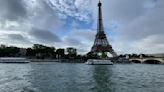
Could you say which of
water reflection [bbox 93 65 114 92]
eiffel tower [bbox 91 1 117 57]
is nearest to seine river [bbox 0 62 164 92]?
water reflection [bbox 93 65 114 92]

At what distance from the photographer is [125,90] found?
974 inches

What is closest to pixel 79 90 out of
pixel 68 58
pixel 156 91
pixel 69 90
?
pixel 69 90

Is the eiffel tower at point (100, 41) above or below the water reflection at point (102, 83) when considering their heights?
above

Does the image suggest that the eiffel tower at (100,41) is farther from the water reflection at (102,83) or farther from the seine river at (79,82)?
the water reflection at (102,83)

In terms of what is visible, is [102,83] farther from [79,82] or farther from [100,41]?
[100,41]

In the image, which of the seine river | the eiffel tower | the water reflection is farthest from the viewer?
the eiffel tower

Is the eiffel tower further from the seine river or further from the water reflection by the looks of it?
the water reflection

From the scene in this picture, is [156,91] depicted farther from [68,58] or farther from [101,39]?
[68,58]

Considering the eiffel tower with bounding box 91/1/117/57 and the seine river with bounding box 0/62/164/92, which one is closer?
the seine river with bounding box 0/62/164/92

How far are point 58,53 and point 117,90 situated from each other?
147379mm

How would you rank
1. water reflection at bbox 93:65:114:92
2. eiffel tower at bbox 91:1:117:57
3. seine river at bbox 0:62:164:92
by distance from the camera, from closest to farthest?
water reflection at bbox 93:65:114:92
seine river at bbox 0:62:164:92
eiffel tower at bbox 91:1:117:57

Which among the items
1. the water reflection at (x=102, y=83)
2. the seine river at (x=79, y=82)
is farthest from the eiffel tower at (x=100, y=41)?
the water reflection at (x=102, y=83)

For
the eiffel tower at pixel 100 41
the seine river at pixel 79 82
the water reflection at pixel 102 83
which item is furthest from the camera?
the eiffel tower at pixel 100 41

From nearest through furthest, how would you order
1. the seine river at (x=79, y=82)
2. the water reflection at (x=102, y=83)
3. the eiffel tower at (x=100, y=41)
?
1. the water reflection at (x=102, y=83)
2. the seine river at (x=79, y=82)
3. the eiffel tower at (x=100, y=41)
